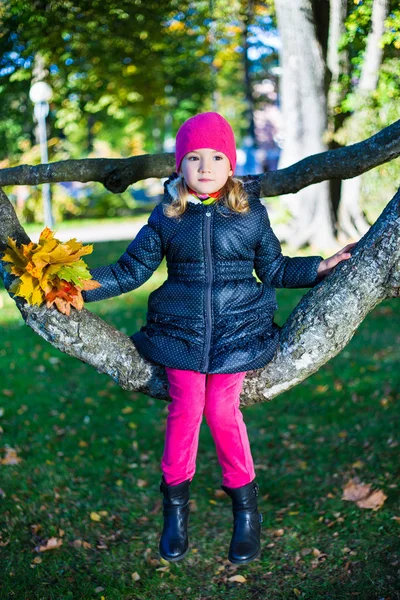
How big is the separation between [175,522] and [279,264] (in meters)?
1.19

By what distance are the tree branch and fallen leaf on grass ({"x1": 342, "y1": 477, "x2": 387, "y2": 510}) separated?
2140 millimetres

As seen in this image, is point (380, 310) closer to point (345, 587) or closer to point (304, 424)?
point (304, 424)

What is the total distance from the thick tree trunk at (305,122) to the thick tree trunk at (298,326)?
4.88 m

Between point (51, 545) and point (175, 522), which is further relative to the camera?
point (51, 545)

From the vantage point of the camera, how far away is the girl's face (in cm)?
274

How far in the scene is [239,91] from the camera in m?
33.4

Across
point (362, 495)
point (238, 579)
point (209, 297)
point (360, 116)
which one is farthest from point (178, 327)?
point (360, 116)

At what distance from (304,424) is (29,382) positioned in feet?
9.13

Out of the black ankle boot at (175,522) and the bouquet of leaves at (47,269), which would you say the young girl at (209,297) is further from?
the bouquet of leaves at (47,269)

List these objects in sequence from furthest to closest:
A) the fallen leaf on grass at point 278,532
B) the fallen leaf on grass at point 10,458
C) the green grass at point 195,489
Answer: the fallen leaf on grass at point 10,458, the fallen leaf on grass at point 278,532, the green grass at point 195,489

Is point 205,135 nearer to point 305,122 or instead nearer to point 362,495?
point 362,495

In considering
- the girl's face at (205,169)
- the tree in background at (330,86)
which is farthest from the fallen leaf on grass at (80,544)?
the tree in background at (330,86)

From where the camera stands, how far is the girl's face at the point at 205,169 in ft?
8.98

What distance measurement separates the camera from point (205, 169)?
8.95 feet
